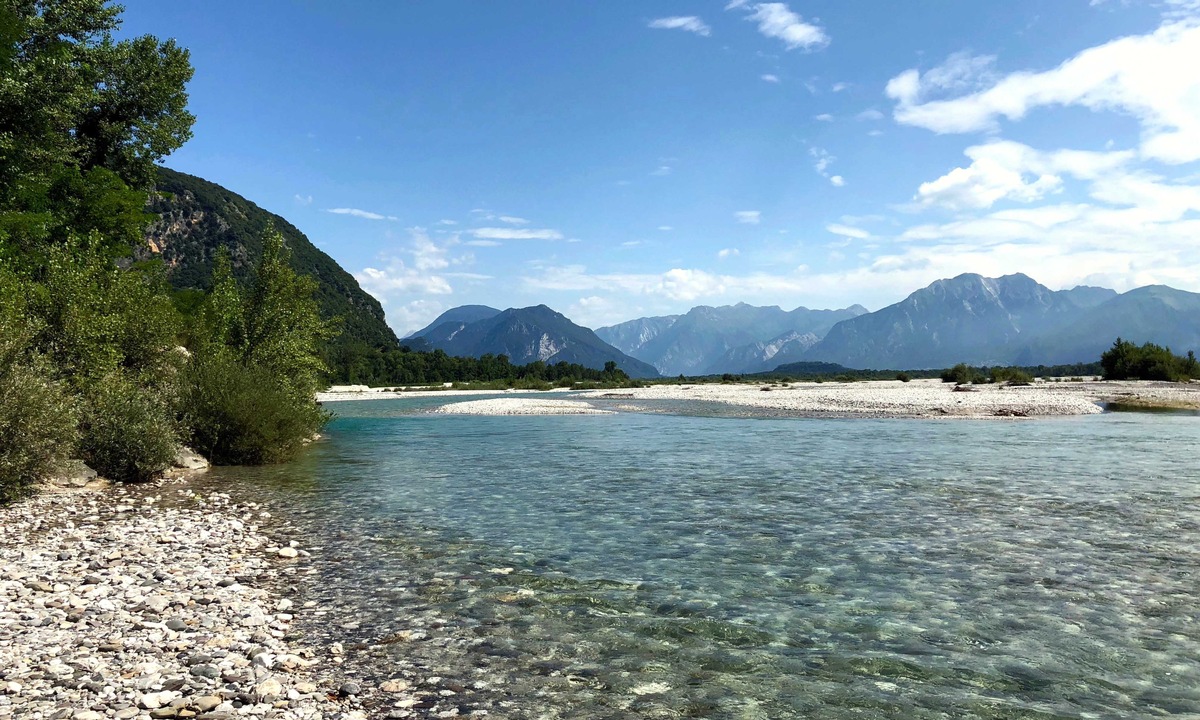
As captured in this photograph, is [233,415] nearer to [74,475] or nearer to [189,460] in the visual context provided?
[189,460]

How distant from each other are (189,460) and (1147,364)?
379 feet

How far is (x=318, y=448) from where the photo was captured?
121 ft

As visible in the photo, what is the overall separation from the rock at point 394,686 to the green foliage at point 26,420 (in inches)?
582

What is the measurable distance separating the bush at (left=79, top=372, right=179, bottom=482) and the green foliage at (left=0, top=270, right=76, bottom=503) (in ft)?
7.65

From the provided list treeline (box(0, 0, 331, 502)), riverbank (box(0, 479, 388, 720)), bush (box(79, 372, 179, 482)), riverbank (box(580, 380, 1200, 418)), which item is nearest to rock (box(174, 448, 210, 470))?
treeline (box(0, 0, 331, 502))

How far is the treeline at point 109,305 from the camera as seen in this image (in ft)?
69.1

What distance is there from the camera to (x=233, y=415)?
90.6ft

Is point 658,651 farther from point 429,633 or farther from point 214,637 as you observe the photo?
point 214,637

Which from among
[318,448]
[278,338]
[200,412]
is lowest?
[318,448]

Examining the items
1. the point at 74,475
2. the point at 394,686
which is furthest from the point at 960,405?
the point at 74,475

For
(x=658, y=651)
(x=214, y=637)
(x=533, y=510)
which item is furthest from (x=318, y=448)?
(x=658, y=651)

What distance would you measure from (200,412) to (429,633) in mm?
23451

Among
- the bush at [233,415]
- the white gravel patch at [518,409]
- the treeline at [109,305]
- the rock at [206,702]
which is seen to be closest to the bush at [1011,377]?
the white gravel patch at [518,409]

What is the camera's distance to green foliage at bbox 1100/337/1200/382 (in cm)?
8682
